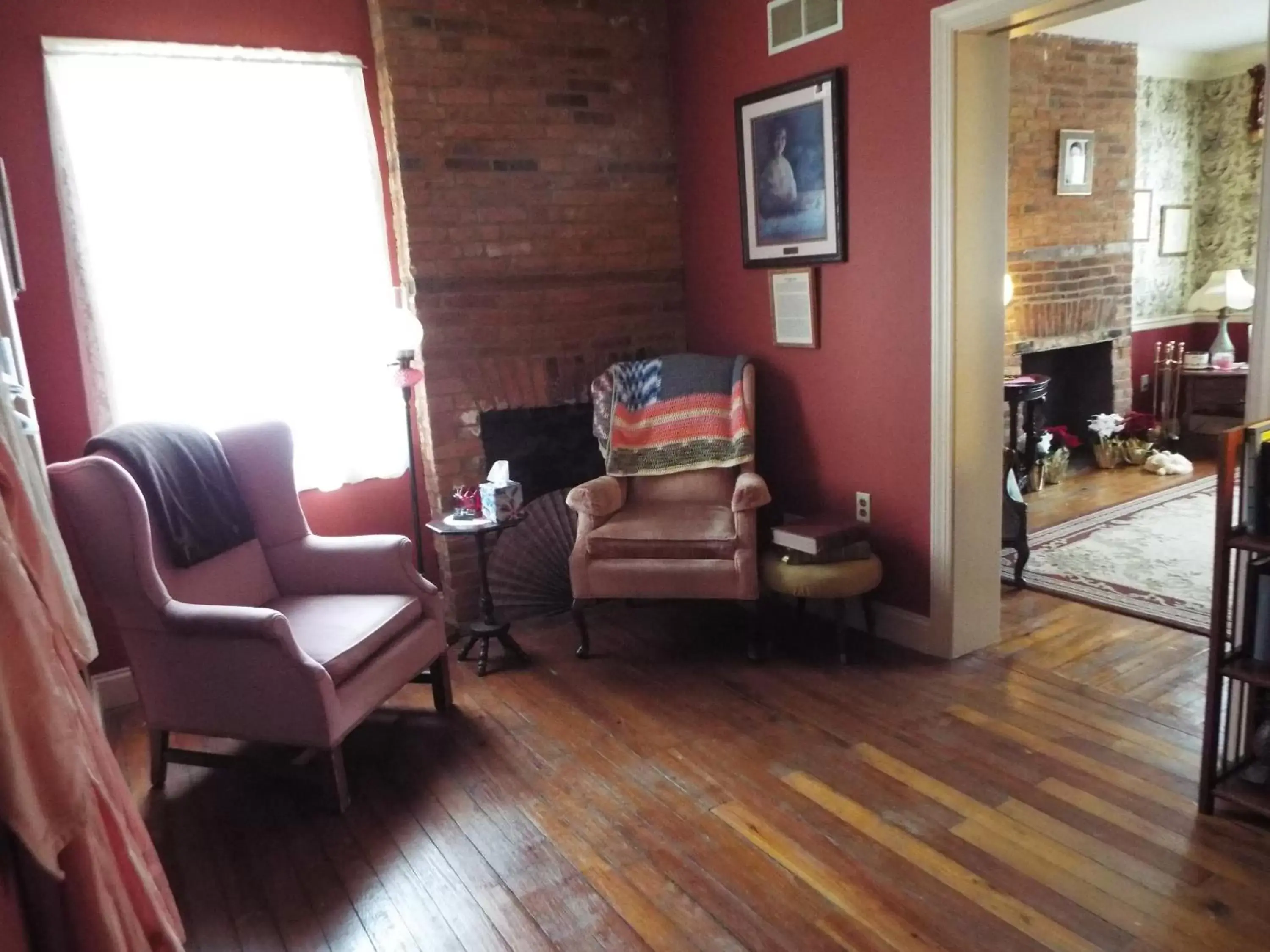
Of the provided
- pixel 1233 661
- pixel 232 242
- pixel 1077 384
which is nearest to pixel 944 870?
pixel 1233 661

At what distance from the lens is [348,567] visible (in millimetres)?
2992

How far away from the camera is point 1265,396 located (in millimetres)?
2197

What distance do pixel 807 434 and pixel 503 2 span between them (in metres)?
2.01

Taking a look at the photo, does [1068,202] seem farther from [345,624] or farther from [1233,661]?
[345,624]

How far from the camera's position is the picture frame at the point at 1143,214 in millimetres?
5938

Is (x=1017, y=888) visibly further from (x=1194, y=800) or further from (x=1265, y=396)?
→ (x=1265, y=396)

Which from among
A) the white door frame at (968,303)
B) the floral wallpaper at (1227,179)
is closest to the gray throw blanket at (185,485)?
the white door frame at (968,303)

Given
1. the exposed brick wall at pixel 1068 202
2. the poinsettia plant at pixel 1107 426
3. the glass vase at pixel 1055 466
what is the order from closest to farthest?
1. the exposed brick wall at pixel 1068 202
2. the glass vase at pixel 1055 466
3. the poinsettia plant at pixel 1107 426

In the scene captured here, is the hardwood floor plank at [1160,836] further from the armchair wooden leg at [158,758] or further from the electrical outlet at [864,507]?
the armchair wooden leg at [158,758]

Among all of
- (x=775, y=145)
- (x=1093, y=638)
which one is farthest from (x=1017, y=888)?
(x=775, y=145)

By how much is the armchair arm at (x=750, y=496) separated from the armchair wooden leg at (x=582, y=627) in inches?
25.6

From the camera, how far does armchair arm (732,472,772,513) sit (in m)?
3.25

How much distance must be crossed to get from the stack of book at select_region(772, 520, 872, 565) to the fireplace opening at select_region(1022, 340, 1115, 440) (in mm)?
3144

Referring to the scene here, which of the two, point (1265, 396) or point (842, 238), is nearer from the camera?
point (1265, 396)
